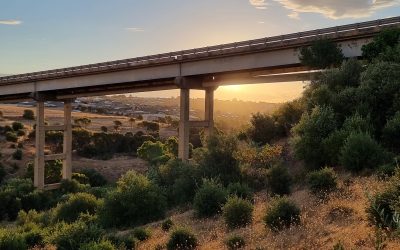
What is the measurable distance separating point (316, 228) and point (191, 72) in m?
23.2

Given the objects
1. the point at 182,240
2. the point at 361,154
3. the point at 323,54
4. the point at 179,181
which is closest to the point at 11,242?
the point at 182,240

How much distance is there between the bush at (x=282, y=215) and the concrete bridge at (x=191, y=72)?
16.3m

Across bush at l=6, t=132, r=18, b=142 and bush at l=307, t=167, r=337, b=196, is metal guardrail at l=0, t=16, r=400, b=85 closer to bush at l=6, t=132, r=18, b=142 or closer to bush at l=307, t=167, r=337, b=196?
bush at l=307, t=167, r=337, b=196

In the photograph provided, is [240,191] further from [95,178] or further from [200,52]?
[95,178]

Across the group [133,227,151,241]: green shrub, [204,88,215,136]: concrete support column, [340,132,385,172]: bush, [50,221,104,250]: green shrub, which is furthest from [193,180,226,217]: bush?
[204,88,215,136]: concrete support column

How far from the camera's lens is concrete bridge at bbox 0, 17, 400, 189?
29875 mm

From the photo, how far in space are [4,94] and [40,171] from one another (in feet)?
44.8

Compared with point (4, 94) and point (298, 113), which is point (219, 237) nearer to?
point (298, 113)

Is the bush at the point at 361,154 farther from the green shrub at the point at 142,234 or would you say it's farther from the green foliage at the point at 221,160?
the green shrub at the point at 142,234

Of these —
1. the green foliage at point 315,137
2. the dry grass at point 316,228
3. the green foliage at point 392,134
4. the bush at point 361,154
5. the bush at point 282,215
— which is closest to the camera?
the dry grass at point 316,228

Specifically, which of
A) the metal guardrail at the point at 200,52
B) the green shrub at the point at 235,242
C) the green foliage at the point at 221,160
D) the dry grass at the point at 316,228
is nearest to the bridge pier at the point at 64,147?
the metal guardrail at the point at 200,52

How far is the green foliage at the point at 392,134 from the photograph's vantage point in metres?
21.6

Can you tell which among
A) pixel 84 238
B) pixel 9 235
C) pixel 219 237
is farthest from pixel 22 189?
pixel 219 237

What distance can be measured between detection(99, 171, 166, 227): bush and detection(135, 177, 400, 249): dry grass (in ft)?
12.1
